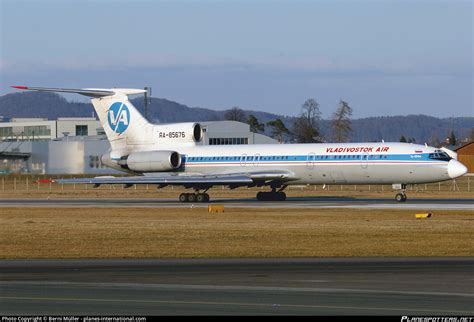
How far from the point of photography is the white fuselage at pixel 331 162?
50.0m

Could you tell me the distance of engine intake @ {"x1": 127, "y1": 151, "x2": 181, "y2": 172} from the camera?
2188 inches

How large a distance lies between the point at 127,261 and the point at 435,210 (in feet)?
74.8

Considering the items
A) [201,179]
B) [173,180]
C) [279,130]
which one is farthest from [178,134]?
[279,130]

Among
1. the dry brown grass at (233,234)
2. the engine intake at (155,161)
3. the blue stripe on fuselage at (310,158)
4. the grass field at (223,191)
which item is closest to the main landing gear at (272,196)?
the blue stripe on fuselage at (310,158)

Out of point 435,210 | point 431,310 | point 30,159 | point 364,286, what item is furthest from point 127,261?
point 30,159

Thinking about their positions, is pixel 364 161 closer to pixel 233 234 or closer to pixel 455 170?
pixel 455 170

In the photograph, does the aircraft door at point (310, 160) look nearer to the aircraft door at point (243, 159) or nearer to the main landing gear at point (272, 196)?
the main landing gear at point (272, 196)

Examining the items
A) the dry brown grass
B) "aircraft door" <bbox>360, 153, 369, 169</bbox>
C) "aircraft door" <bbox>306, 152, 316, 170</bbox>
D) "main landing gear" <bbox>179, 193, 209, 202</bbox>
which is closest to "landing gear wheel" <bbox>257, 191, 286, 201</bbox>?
"aircraft door" <bbox>306, 152, 316, 170</bbox>

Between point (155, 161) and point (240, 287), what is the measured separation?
127 ft

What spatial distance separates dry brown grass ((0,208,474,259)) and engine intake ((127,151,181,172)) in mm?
13164

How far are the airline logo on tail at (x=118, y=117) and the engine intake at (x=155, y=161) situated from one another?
236cm

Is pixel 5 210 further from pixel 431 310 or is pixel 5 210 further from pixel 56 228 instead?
pixel 431 310

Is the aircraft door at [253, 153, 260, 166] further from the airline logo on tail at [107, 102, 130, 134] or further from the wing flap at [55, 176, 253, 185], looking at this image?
the airline logo on tail at [107, 102, 130, 134]

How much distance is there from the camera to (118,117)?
57.8 meters
